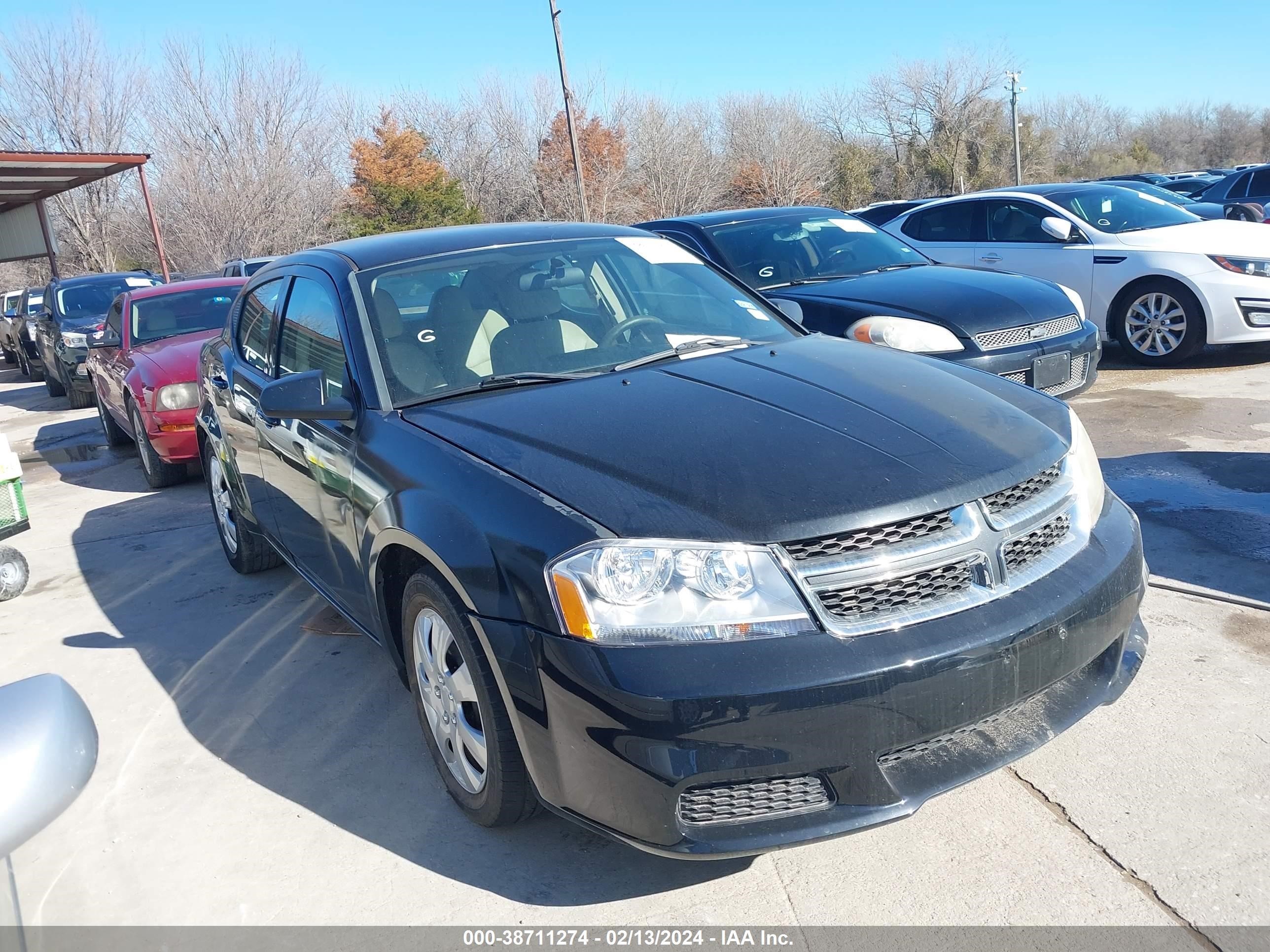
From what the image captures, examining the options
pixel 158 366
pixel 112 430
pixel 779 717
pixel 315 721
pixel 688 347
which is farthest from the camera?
pixel 112 430

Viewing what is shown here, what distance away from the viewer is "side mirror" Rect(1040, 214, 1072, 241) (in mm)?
8750

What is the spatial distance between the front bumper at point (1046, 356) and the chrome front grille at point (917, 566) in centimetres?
369

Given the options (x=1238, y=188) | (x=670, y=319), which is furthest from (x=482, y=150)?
(x=670, y=319)

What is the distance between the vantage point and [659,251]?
14.2 feet

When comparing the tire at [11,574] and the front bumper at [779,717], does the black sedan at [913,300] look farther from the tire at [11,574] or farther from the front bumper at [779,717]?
the tire at [11,574]

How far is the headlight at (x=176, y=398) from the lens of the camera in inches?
302

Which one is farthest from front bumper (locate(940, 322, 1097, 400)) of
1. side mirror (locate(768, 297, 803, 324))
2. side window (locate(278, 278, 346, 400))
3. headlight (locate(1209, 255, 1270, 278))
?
side window (locate(278, 278, 346, 400))

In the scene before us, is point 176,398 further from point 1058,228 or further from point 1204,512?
point 1058,228

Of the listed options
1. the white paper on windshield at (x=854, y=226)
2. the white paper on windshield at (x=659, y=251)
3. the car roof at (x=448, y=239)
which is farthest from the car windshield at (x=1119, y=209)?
the car roof at (x=448, y=239)

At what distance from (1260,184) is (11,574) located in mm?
19197

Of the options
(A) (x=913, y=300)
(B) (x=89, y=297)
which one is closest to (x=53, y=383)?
(B) (x=89, y=297)

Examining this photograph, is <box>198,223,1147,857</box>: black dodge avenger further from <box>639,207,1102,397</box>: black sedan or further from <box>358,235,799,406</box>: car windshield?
<box>639,207,1102,397</box>: black sedan

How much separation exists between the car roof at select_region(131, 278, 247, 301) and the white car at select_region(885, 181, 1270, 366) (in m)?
6.52

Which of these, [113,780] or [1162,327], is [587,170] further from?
[113,780]
